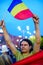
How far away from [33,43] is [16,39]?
0.20m

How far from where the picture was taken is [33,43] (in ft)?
5.79

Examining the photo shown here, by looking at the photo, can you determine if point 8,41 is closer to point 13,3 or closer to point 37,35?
point 37,35

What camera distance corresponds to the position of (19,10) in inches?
73.0

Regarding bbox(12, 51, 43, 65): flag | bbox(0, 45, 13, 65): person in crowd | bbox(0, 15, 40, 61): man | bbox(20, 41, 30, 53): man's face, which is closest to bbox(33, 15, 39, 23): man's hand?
bbox(0, 15, 40, 61): man

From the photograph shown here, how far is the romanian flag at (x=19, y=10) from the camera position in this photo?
1837 millimetres

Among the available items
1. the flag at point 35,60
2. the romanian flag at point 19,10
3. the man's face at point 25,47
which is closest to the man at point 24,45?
the man's face at point 25,47

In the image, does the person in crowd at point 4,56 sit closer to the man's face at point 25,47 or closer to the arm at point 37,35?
the man's face at point 25,47

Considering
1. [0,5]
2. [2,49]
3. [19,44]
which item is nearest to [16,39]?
[19,44]

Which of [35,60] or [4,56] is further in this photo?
[4,56]

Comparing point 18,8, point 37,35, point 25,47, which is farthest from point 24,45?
point 18,8

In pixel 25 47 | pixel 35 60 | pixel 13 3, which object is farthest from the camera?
pixel 13 3

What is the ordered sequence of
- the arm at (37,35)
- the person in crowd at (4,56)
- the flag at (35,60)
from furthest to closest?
the person in crowd at (4,56)
the arm at (37,35)
the flag at (35,60)

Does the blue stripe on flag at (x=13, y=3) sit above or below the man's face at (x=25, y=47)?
above

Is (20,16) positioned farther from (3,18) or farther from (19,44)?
(19,44)
